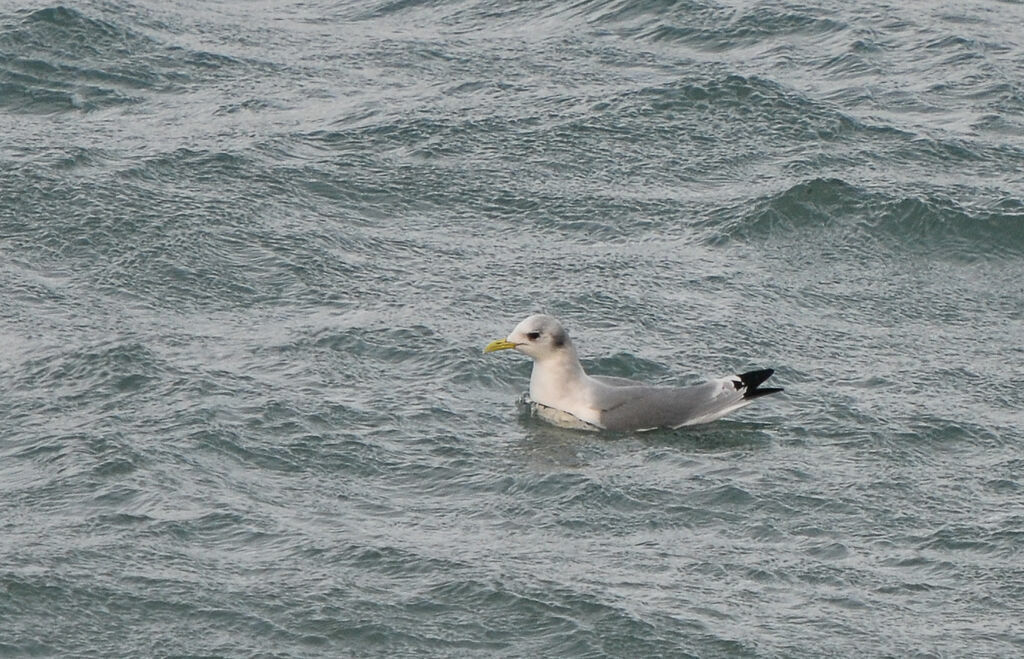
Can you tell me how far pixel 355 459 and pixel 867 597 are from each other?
3366 mm

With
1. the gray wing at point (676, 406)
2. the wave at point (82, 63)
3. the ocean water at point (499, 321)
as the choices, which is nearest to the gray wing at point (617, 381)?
the gray wing at point (676, 406)

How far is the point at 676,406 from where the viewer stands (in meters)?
12.9

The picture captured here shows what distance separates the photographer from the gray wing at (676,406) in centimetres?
1288

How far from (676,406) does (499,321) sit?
2.10 metres

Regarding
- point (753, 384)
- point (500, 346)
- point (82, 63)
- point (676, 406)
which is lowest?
point (676, 406)

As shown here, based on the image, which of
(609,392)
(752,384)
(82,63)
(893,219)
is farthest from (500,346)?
(82,63)

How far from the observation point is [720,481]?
12.0m

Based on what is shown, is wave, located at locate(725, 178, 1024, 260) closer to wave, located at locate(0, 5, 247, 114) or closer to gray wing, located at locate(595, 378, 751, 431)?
gray wing, located at locate(595, 378, 751, 431)

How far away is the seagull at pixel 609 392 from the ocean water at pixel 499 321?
17 centimetres

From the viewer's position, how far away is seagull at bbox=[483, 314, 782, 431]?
12891mm

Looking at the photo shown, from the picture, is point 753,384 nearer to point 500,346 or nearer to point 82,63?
point 500,346

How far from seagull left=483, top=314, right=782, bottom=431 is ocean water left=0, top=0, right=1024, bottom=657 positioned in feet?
0.56

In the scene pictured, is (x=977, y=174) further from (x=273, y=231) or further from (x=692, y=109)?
(x=273, y=231)

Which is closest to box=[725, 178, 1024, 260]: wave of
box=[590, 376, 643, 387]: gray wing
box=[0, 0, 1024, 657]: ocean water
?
box=[0, 0, 1024, 657]: ocean water
